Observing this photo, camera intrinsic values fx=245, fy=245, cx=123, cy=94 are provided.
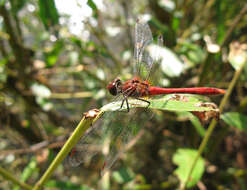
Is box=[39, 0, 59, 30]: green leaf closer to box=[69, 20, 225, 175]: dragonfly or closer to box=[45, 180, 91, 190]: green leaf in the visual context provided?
box=[69, 20, 225, 175]: dragonfly

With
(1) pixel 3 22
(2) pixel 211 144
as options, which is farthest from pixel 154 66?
(1) pixel 3 22

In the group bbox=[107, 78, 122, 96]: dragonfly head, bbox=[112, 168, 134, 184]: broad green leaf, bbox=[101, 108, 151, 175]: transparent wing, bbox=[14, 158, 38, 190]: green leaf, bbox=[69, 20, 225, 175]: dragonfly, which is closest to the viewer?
bbox=[69, 20, 225, 175]: dragonfly

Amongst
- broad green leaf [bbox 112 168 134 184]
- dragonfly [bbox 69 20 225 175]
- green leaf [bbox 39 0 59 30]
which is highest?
green leaf [bbox 39 0 59 30]

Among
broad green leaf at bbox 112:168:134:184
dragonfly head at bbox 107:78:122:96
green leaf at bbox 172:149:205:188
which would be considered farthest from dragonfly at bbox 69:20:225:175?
broad green leaf at bbox 112:168:134:184

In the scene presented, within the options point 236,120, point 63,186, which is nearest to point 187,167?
point 236,120

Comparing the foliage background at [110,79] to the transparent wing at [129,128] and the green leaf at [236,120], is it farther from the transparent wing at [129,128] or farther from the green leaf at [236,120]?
the transparent wing at [129,128]

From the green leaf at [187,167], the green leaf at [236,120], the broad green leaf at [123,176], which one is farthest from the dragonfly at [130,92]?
the broad green leaf at [123,176]

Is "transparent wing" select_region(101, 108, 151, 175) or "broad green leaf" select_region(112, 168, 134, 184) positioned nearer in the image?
"transparent wing" select_region(101, 108, 151, 175)

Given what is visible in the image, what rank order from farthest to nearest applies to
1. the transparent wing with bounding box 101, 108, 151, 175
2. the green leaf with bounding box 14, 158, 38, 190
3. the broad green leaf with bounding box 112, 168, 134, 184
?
1. the broad green leaf with bounding box 112, 168, 134, 184
2. the green leaf with bounding box 14, 158, 38, 190
3. the transparent wing with bounding box 101, 108, 151, 175
